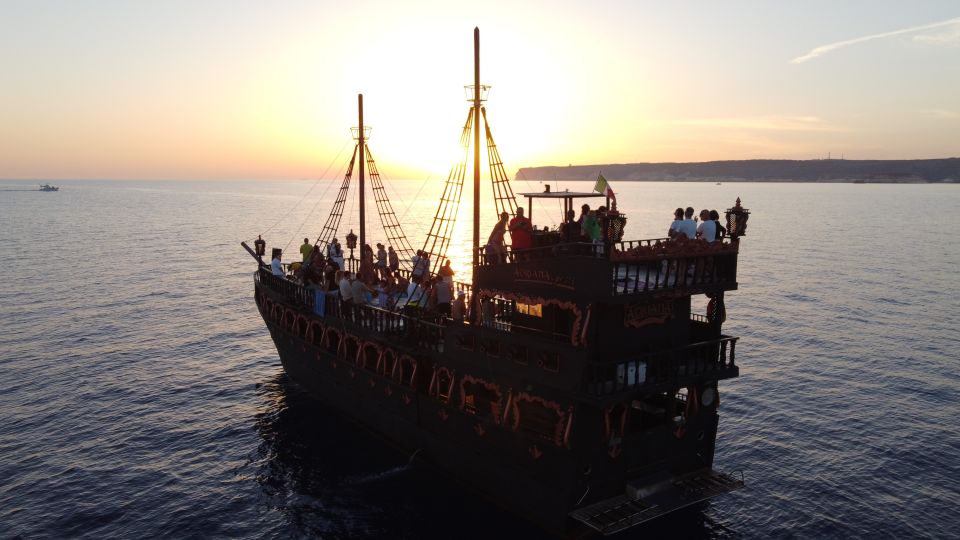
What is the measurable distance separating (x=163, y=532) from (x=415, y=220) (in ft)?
502

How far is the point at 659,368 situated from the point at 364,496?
10.5 m

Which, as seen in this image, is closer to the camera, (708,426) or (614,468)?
(614,468)

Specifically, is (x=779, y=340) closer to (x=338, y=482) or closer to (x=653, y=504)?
(x=653, y=504)

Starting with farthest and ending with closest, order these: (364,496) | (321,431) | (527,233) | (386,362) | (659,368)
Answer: (321,431), (386,362), (364,496), (527,233), (659,368)

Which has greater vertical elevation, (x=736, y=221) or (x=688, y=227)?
(x=736, y=221)

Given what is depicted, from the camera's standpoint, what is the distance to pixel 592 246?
15.5m

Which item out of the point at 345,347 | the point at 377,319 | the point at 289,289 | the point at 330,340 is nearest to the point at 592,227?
the point at 377,319

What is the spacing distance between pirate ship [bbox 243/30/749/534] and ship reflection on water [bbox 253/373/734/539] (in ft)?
2.80

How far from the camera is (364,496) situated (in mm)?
20234

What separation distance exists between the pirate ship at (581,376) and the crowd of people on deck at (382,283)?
62cm

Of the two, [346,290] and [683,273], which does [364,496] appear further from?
[683,273]

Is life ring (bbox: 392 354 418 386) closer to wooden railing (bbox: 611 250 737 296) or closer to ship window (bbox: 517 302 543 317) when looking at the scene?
ship window (bbox: 517 302 543 317)

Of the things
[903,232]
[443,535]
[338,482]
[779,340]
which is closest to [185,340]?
[338,482]

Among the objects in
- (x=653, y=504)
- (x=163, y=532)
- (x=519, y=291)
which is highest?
(x=519, y=291)
